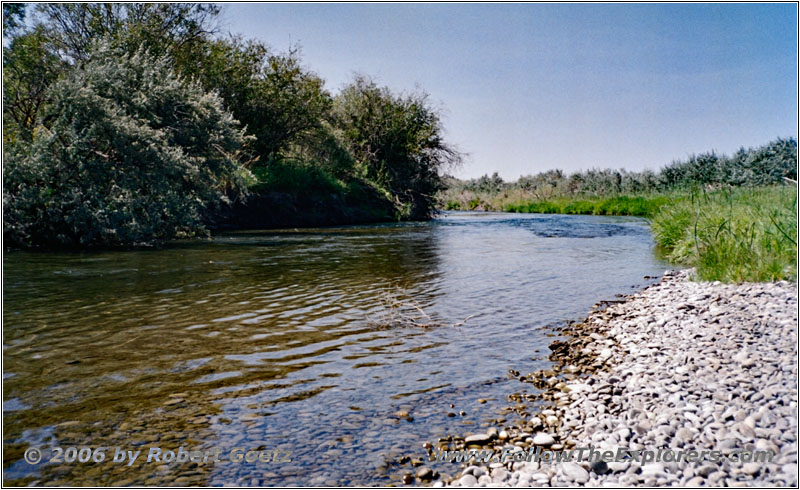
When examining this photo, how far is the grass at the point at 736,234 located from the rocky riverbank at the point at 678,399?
97 cm

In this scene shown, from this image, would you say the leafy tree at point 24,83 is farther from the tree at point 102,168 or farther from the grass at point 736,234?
the grass at point 736,234

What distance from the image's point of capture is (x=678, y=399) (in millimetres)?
5094

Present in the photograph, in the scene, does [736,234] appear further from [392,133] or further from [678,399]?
[392,133]

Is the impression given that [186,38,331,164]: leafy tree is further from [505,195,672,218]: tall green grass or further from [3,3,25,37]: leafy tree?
[505,195,672,218]: tall green grass

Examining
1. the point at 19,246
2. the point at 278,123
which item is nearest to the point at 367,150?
the point at 278,123

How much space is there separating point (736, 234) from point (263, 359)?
339 inches

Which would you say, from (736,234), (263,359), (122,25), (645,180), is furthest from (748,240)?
(645,180)

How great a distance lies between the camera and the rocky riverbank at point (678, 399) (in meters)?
4.09

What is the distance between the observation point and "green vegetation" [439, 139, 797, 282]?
382 inches

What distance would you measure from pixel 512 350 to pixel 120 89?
19.5 m

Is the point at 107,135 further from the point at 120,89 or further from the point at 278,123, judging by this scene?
the point at 278,123

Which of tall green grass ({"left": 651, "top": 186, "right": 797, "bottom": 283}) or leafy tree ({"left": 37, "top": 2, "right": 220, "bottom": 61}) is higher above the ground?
leafy tree ({"left": 37, "top": 2, "right": 220, "bottom": 61})

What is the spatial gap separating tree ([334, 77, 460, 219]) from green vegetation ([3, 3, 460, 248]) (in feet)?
0.40

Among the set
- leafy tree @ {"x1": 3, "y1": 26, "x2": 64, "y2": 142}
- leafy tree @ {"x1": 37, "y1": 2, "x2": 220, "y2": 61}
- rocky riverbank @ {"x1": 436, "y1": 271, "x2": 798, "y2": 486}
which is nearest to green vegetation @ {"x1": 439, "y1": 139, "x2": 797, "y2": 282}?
rocky riverbank @ {"x1": 436, "y1": 271, "x2": 798, "y2": 486}
